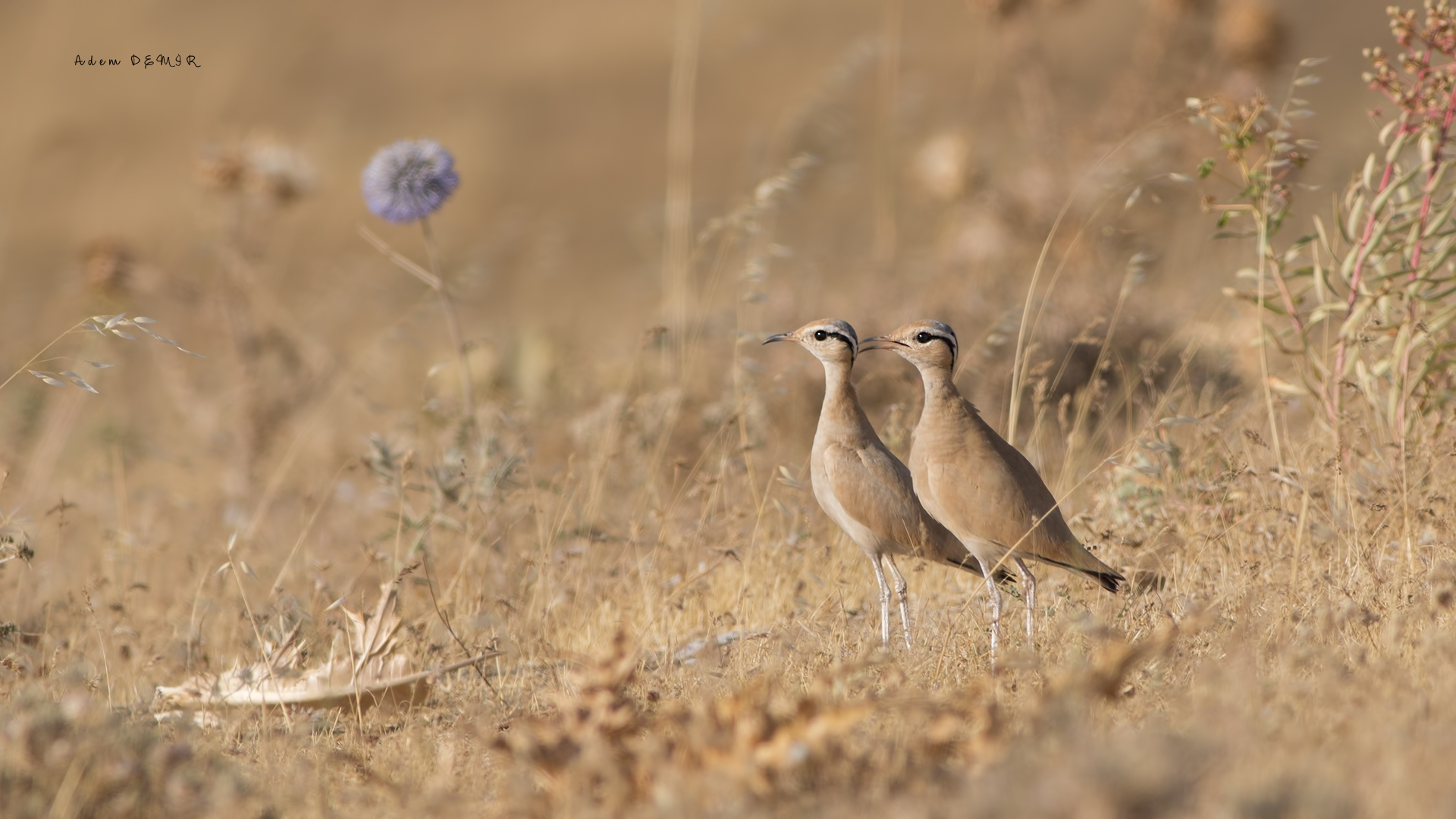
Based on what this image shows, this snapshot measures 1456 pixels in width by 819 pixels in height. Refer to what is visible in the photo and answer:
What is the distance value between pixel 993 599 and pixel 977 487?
386 mm

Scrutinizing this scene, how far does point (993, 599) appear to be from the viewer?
422 centimetres

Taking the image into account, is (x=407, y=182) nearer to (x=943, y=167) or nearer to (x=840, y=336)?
(x=840, y=336)

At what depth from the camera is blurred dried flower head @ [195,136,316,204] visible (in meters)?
7.83

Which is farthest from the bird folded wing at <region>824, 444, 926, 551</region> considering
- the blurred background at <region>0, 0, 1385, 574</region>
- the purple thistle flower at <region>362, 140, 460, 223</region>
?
the purple thistle flower at <region>362, 140, 460, 223</region>

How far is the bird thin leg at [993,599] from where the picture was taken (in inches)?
155

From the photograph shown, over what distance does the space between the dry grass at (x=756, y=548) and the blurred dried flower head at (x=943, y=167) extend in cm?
4

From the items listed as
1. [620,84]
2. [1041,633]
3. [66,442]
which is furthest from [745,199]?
[620,84]

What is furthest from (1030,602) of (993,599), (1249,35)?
(1249,35)

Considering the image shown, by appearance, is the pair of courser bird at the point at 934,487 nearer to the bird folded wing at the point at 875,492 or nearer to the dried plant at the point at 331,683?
the bird folded wing at the point at 875,492

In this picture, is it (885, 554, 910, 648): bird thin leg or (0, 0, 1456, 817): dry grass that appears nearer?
(0, 0, 1456, 817): dry grass

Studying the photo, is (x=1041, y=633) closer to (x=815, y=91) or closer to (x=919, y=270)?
(x=815, y=91)

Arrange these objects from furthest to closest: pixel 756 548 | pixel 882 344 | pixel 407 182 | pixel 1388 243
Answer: pixel 407 182
pixel 756 548
pixel 1388 243
pixel 882 344

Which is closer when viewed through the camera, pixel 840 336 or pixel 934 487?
pixel 934 487

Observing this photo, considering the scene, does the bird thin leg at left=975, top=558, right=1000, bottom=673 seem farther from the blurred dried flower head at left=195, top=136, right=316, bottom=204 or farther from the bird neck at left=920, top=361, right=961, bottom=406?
the blurred dried flower head at left=195, top=136, right=316, bottom=204
